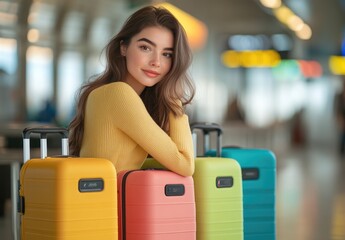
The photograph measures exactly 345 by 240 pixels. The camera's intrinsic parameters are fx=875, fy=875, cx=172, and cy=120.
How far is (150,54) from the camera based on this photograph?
450 cm

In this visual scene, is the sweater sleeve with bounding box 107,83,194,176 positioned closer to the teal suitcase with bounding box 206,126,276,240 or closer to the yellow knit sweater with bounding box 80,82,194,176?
the yellow knit sweater with bounding box 80,82,194,176

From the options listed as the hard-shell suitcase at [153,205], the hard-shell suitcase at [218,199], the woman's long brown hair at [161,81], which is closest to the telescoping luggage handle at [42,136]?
the woman's long brown hair at [161,81]

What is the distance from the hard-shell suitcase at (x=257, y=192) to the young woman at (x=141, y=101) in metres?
0.83

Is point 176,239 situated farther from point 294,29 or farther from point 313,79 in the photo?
point 313,79

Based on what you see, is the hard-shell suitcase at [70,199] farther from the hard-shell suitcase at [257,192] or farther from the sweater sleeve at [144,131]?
the hard-shell suitcase at [257,192]

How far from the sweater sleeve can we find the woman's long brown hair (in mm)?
247

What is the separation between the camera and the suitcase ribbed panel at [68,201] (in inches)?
151

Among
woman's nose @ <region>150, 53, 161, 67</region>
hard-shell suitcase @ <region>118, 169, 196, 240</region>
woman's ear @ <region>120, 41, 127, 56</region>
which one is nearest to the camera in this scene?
hard-shell suitcase @ <region>118, 169, 196, 240</region>

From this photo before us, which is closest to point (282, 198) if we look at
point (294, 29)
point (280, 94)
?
point (294, 29)

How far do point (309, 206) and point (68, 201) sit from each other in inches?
281

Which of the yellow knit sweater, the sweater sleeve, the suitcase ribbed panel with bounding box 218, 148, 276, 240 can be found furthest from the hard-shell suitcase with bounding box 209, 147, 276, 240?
the sweater sleeve

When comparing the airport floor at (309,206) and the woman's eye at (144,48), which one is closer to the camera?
the woman's eye at (144,48)

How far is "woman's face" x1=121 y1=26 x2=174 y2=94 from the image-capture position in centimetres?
448

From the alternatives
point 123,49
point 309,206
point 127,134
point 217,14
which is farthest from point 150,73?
point 217,14
